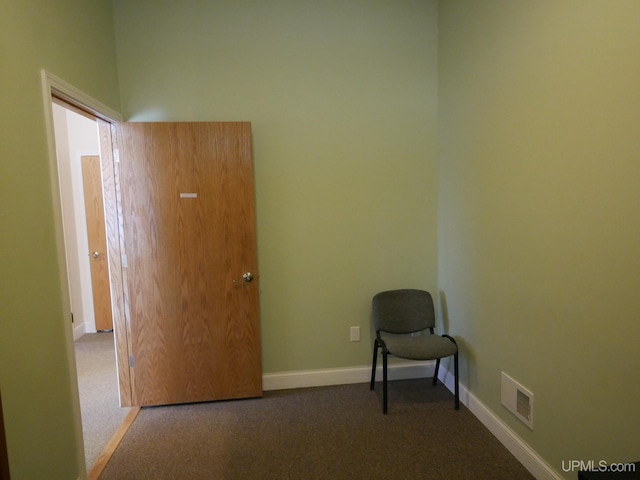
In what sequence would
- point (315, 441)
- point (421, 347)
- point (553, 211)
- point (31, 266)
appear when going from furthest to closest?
point (421, 347)
point (315, 441)
point (553, 211)
point (31, 266)

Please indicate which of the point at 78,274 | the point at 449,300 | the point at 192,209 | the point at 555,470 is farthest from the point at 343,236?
the point at 78,274

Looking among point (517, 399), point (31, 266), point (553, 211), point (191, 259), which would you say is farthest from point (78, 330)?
point (553, 211)

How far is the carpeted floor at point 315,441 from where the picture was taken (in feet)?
5.83

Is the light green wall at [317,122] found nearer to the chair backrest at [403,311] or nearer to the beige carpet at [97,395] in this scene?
the chair backrest at [403,311]

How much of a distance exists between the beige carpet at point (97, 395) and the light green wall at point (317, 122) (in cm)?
111

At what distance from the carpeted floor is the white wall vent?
25 cm

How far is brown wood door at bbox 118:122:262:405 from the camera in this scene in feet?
7.40

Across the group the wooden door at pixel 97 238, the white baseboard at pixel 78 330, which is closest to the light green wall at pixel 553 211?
the wooden door at pixel 97 238

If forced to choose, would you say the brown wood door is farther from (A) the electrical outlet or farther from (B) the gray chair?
(B) the gray chair

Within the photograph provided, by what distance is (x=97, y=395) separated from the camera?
260 centimetres

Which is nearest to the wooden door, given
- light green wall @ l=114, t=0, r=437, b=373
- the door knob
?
light green wall @ l=114, t=0, r=437, b=373

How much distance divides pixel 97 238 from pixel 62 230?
278cm

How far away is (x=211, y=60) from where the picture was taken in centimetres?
236

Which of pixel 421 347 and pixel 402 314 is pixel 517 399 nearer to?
pixel 421 347
